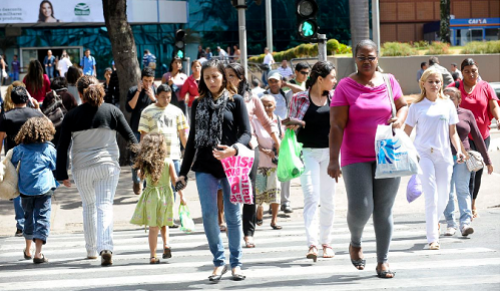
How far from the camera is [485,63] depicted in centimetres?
3316

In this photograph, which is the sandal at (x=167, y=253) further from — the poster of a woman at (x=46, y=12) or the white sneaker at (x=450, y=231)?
the poster of a woman at (x=46, y=12)

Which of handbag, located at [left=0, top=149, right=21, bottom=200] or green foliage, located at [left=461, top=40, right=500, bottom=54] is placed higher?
green foliage, located at [left=461, top=40, right=500, bottom=54]

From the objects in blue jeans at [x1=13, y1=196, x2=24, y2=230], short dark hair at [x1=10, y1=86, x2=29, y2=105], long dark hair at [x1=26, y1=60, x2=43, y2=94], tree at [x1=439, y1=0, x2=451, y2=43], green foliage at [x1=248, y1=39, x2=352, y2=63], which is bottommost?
blue jeans at [x1=13, y1=196, x2=24, y2=230]

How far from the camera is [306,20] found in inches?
539

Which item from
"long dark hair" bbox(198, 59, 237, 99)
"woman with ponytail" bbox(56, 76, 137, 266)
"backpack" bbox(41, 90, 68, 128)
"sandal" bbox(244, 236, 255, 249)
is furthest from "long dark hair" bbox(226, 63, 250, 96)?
"backpack" bbox(41, 90, 68, 128)

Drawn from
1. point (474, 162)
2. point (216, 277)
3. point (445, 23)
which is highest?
point (445, 23)

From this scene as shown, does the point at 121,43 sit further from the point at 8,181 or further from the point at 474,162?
the point at 474,162

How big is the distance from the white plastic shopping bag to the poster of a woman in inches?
1890

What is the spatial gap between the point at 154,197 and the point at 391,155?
2.85 m

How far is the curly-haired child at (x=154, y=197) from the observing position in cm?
824

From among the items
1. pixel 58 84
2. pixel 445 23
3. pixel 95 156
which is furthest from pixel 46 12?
pixel 95 156

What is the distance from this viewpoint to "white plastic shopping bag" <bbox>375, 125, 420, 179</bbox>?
6.36m

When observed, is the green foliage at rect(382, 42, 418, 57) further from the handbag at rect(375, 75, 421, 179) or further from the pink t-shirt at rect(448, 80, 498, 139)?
the handbag at rect(375, 75, 421, 179)

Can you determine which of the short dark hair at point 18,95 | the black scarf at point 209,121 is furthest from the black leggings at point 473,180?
the short dark hair at point 18,95
